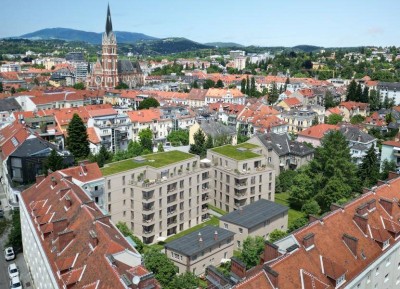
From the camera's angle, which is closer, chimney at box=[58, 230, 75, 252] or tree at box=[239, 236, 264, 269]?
chimney at box=[58, 230, 75, 252]

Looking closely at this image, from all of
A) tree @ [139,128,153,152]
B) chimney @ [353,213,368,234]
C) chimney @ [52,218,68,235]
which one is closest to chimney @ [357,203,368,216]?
chimney @ [353,213,368,234]

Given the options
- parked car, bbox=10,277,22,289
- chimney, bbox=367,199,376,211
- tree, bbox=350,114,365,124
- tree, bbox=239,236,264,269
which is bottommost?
parked car, bbox=10,277,22,289

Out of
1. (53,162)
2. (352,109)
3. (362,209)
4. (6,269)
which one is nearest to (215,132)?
(53,162)

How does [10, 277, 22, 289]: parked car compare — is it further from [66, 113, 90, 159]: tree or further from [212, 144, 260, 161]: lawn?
[66, 113, 90, 159]: tree

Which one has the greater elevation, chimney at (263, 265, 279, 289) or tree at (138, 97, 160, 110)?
chimney at (263, 265, 279, 289)

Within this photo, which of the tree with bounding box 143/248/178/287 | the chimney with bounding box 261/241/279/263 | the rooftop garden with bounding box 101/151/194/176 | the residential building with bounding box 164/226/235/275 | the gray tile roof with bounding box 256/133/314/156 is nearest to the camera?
the chimney with bounding box 261/241/279/263

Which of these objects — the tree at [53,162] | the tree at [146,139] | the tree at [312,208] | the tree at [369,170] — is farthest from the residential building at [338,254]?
the tree at [146,139]
